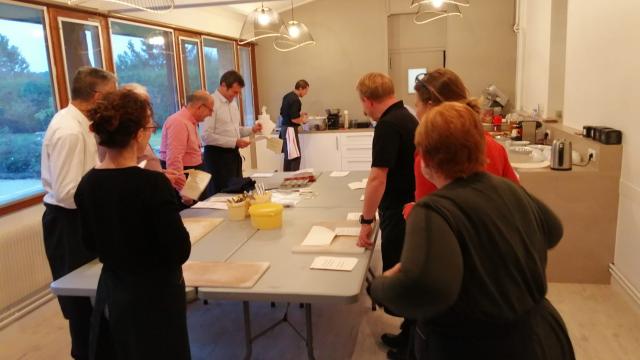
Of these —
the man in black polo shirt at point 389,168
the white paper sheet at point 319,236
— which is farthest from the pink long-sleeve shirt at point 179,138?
the man in black polo shirt at point 389,168

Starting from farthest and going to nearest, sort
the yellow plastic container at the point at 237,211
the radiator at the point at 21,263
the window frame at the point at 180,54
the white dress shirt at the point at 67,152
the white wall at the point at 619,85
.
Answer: the window frame at the point at 180,54
the radiator at the point at 21,263
the white wall at the point at 619,85
the yellow plastic container at the point at 237,211
the white dress shirt at the point at 67,152

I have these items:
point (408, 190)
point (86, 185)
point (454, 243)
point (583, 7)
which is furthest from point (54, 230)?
point (583, 7)

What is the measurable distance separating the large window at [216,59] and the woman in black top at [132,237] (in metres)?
4.79

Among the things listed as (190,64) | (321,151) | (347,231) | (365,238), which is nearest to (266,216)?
(347,231)

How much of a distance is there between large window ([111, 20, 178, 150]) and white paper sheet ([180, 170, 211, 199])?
87.5 inches

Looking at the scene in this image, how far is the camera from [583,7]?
12.3ft

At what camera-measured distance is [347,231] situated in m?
2.38

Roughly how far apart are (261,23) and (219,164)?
50.2 inches

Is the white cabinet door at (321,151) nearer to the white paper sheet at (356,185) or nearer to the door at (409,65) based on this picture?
the door at (409,65)

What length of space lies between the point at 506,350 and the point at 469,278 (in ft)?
0.75

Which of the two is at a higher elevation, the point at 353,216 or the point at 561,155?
the point at 561,155

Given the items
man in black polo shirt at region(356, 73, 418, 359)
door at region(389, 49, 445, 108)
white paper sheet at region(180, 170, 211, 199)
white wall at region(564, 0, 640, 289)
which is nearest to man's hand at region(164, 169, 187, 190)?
white paper sheet at region(180, 170, 211, 199)

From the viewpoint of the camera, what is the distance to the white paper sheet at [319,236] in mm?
2240

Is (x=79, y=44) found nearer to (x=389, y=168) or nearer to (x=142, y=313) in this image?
(x=389, y=168)
